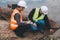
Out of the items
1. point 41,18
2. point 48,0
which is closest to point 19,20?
point 41,18

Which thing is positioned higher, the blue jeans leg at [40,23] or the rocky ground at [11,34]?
the blue jeans leg at [40,23]

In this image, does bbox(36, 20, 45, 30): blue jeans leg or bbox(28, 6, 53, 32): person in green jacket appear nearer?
bbox(28, 6, 53, 32): person in green jacket

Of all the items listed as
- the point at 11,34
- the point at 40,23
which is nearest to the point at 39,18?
the point at 40,23

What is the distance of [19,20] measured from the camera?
1096 centimetres

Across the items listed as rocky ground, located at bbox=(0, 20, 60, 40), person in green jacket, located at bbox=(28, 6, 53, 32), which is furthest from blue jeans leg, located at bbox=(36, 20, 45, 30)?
rocky ground, located at bbox=(0, 20, 60, 40)

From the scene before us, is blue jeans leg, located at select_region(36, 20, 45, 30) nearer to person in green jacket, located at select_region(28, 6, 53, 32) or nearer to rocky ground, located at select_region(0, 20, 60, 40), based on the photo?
person in green jacket, located at select_region(28, 6, 53, 32)

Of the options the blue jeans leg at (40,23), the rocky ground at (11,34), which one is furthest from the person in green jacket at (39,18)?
the rocky ground at (11,34)

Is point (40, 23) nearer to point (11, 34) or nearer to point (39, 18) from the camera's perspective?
point (39, 18)

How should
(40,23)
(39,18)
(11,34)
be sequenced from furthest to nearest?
(39,18), (40,23), (11,34)

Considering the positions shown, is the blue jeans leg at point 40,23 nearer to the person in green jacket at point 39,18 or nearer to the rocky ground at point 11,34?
the person in green jacket at point 39,18

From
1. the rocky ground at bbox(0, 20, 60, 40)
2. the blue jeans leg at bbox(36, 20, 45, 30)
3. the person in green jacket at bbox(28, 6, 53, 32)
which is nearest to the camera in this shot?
the rocky ground at bbox(0, 20, 60, 40)

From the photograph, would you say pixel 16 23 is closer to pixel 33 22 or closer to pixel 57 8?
pixel 33 22

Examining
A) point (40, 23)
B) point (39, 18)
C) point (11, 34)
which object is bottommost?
point (11, 34)

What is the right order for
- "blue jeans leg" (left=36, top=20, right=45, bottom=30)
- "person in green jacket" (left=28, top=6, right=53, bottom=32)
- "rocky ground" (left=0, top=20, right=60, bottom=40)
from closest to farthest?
"rocky ground" (left=0, top=20, right=60, bottom=40) < "person in green jacket" (left=28, top=6, right=53, bottom=32) < "blue jeans leg" (left=36, top=20, right=45, bottom=30)
